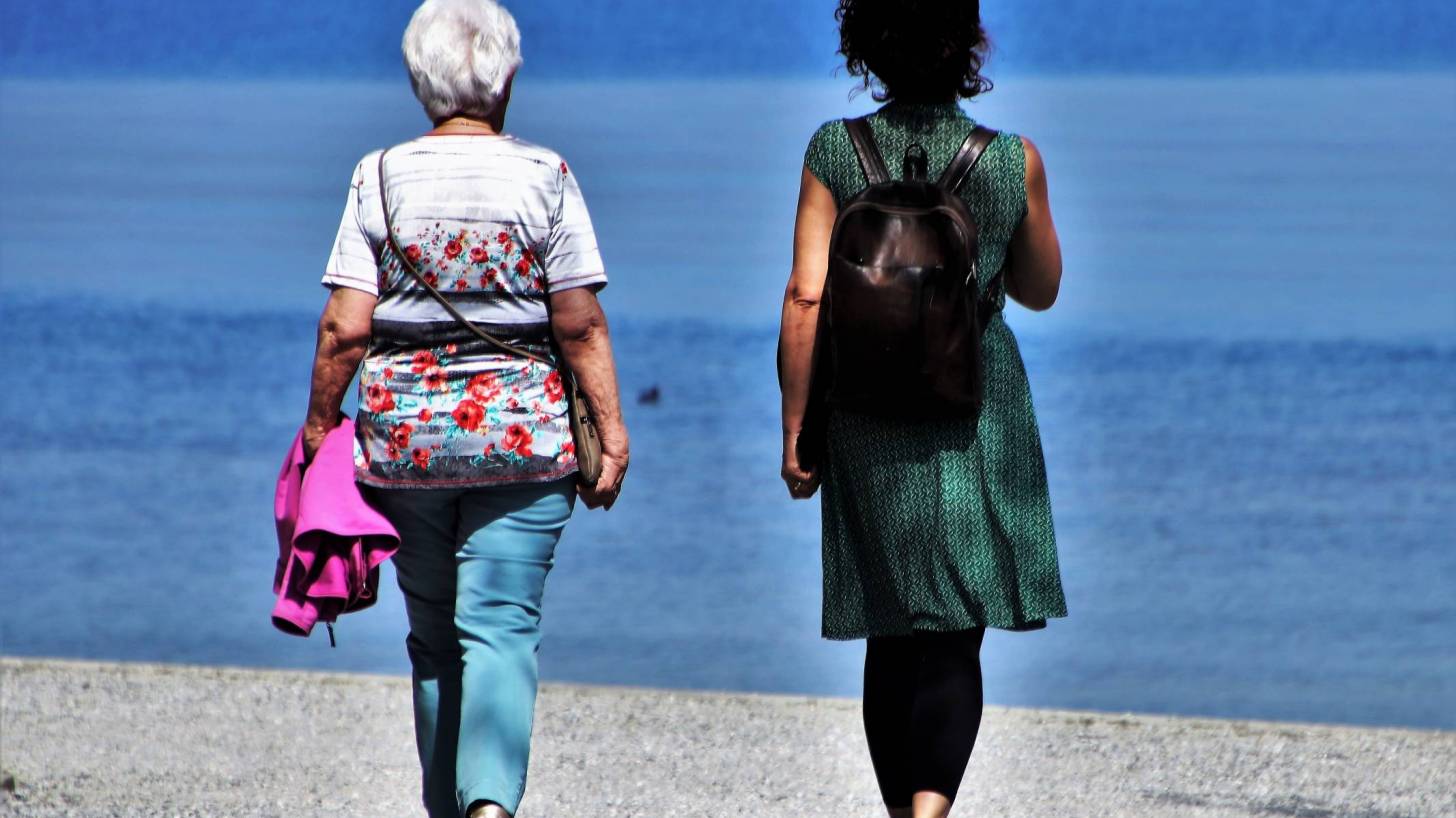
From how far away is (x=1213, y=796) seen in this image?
4727 mm

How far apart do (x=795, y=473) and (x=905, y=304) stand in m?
0.37

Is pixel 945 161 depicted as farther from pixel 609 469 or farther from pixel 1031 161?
pixel 609 469

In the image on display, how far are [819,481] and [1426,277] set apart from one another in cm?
2265

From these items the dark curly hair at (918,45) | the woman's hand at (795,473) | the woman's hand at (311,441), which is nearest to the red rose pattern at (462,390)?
the woman's hand at (311,441)

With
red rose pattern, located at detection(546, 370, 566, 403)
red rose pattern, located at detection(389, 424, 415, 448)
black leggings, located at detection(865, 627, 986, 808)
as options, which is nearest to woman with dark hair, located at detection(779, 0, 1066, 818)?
black leggings, located at detection(865, 627, 986, 808)

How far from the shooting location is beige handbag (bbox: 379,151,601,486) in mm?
3422

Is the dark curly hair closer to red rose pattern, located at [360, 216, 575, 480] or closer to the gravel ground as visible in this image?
red rose pattern, located at [360, 216, 575, 480]

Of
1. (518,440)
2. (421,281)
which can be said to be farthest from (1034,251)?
(421,281)

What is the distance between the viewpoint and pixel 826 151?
11.2ft

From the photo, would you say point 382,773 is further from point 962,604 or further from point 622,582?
point 622,582

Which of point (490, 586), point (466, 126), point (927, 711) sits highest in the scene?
point (466, 126)

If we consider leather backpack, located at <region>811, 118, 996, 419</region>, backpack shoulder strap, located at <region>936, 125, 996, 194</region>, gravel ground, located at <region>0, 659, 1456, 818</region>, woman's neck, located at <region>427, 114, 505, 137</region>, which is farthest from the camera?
gravel ground, located at <region>0, 659, 1456, 818</region>

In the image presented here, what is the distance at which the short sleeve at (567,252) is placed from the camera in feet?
11.4

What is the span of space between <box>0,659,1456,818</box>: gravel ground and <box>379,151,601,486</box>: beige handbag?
1.24 m
